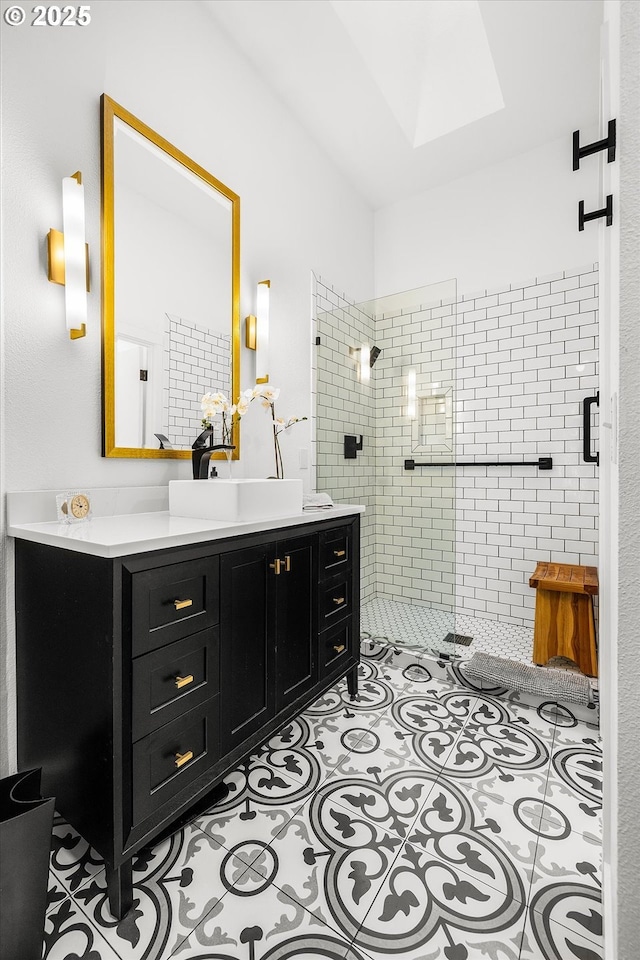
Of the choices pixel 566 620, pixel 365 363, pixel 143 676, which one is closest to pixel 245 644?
pixel 143 676

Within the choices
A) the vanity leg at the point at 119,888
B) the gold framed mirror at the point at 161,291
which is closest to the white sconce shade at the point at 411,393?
the gold framed mirror at the point at 161,291

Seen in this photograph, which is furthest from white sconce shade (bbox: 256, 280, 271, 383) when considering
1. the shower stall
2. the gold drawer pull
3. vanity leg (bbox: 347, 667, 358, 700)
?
vanity leg (bbox: 347, 667, 358, 700)

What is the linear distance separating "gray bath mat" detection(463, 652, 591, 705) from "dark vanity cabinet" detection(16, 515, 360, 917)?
1124 mm

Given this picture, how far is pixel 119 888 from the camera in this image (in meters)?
1.08

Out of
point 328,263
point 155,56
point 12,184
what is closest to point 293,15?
point 155,56

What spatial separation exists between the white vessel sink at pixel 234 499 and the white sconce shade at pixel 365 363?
1.43m

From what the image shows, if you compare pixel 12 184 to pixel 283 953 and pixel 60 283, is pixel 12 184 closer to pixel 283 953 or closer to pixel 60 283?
pixel 60 283

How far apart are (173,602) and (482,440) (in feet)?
8.52

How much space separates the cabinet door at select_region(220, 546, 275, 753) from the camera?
1398mm

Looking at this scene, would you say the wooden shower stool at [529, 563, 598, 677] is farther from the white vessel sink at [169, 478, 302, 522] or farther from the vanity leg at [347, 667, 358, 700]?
the white vessel sink at [169, 478, 302, 522]

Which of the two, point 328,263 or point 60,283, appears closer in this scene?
point 60,283

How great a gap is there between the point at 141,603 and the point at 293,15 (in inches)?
104

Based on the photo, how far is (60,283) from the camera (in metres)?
1.45

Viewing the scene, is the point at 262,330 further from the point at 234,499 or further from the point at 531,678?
the point at 531,678
